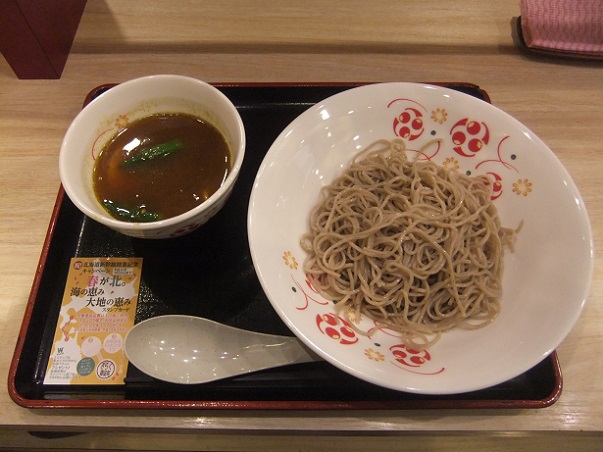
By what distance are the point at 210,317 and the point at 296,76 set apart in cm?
93

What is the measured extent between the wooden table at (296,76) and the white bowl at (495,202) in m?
0.26

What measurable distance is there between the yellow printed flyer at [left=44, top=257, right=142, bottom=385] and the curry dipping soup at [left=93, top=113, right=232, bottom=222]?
202 mm

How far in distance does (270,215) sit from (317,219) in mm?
178

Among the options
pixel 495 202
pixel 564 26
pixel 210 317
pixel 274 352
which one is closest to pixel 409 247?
pixel 495 202

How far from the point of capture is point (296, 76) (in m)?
1.66

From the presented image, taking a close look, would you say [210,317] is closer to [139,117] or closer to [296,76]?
[139,117]

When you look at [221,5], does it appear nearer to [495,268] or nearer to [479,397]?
[495,268]

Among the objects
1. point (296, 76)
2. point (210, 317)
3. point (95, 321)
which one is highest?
point (296, 76)

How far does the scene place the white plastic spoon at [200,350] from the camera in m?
1.11

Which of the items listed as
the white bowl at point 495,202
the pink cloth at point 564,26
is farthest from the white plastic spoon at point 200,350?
the pink cloth at point 564,26

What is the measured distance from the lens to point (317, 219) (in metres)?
1.29

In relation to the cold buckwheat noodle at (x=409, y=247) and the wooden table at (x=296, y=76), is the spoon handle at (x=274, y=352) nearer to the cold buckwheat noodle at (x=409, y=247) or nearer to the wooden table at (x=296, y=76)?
the cold buckwheat noodle at (x=409, y=247)

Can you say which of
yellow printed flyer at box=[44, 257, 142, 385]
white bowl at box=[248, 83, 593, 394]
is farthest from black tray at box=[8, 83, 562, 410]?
white bowl at box=[248, 83, 593, 394]

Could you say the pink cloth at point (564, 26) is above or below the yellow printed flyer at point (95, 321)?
above
